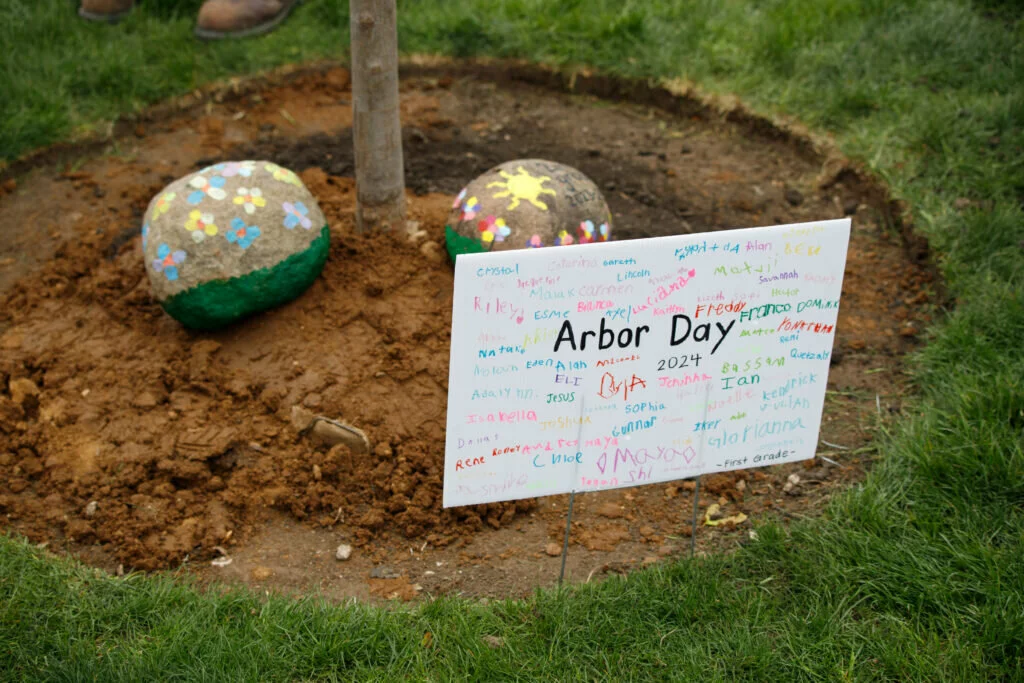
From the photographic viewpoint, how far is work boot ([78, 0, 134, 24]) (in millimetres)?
6555

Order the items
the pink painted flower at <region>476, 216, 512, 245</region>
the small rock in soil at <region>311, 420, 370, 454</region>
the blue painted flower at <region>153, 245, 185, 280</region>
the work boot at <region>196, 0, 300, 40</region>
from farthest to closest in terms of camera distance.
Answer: the work boot at <region>196, 0, 300, 40</region> < the pink painted flower at <region>476, 216, 512, 245</region> < the blue painted flower at <region>153, 245, 185, 280</region> < the small rock in soil at <region>311, 420, 370, 454</region>

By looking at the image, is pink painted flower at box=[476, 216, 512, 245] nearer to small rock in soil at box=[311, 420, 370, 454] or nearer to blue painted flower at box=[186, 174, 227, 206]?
small rock in soil at box=[311, 420, 370, 454]

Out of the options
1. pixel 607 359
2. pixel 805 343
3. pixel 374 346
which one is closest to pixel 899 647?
pixel 805 343

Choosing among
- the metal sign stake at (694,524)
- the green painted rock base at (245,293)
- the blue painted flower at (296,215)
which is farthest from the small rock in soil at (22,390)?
the metal sign stake at (694,524)

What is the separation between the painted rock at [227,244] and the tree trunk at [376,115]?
1.24 feet

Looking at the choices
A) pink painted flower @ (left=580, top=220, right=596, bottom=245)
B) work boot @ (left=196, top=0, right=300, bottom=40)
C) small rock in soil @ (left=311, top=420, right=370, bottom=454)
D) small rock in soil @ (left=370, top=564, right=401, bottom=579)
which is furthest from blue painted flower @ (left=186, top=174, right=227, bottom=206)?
work boot @ (left=196, top=0, right=300, bottom=40)

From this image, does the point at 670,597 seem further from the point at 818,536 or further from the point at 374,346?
the point at 374,346

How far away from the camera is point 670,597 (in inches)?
118

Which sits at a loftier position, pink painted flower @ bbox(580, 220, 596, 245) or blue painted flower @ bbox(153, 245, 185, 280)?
pink painted flower @ bbox(580, 220, 596, 245)

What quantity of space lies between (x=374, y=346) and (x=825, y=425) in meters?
1.91

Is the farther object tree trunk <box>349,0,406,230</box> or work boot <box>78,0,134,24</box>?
work boot <box>78,0,134,24</box>

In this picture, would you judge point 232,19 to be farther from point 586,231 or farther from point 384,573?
point 384,573

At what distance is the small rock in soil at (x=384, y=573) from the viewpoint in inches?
126

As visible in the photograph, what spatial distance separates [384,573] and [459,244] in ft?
4.94
